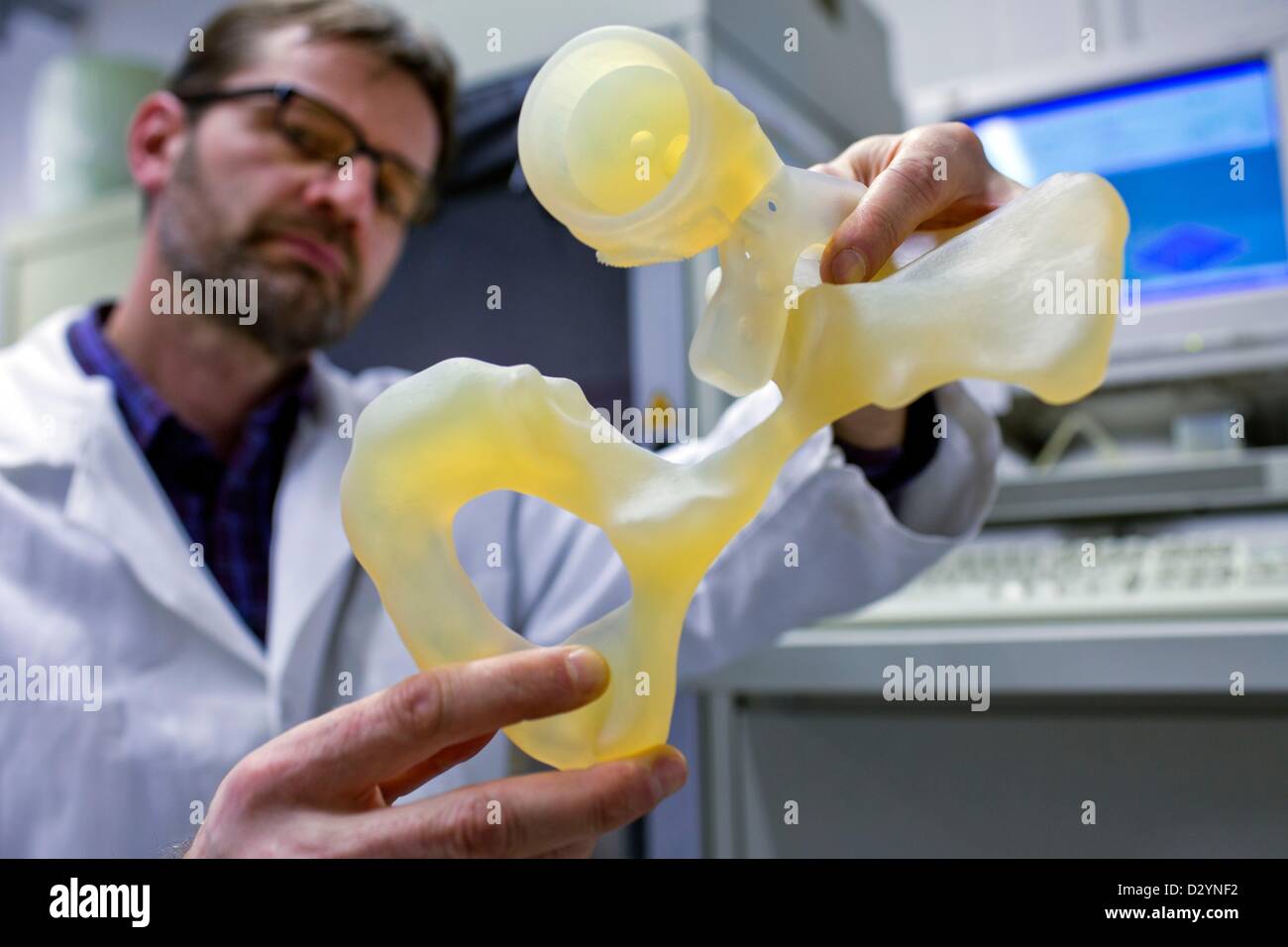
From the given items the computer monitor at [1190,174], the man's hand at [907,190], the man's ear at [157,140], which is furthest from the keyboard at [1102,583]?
the man's ear at [157,140]

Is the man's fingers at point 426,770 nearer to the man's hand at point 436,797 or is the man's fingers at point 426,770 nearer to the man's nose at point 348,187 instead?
the man's hand at point 436,797

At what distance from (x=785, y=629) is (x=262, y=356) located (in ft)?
1.64

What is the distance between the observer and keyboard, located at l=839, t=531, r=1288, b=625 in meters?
0.59

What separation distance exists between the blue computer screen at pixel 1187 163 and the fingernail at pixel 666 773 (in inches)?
27.8

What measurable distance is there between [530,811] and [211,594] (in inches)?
16.4

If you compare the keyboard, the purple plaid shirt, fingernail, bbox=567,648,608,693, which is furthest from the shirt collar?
fingernail, bbox=567,648,608,693

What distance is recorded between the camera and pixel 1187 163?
87cm

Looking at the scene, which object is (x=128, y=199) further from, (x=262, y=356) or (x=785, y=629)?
Answer: (x=785, y=629)

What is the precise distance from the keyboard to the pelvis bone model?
13.8 inches

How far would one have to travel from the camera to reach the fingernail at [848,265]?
0.32 m

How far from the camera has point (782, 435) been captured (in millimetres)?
328
